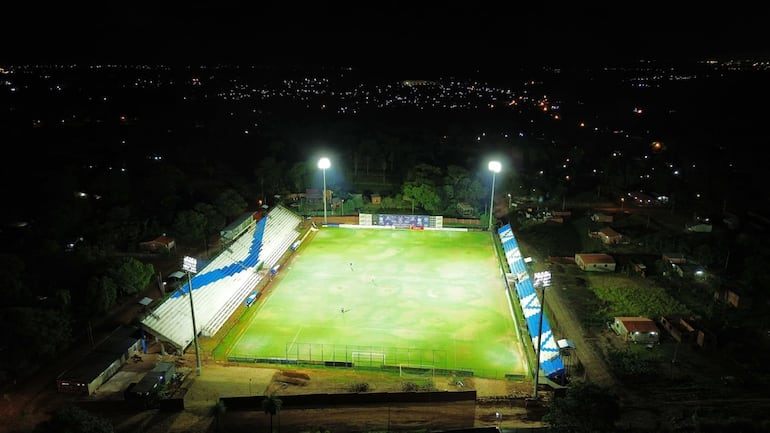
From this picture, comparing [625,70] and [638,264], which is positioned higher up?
[625,70]

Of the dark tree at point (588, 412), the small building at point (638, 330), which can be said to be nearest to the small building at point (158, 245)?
the dark tree at point (588, 412)

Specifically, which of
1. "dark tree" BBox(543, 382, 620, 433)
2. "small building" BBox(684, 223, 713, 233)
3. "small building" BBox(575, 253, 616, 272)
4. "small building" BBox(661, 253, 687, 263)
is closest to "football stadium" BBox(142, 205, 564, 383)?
"dark tree" BBox(543, 382, 620, 433)

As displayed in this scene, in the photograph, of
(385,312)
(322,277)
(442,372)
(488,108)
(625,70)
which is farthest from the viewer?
(625,70)

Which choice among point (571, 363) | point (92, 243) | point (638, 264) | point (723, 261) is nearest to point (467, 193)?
point (638, 264)

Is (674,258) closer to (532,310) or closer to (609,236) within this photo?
(609,236)

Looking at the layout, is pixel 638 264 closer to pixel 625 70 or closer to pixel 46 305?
pixel 46 305

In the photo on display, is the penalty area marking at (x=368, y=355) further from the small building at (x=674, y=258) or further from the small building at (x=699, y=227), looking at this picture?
the small building at (x=699, y=227)
